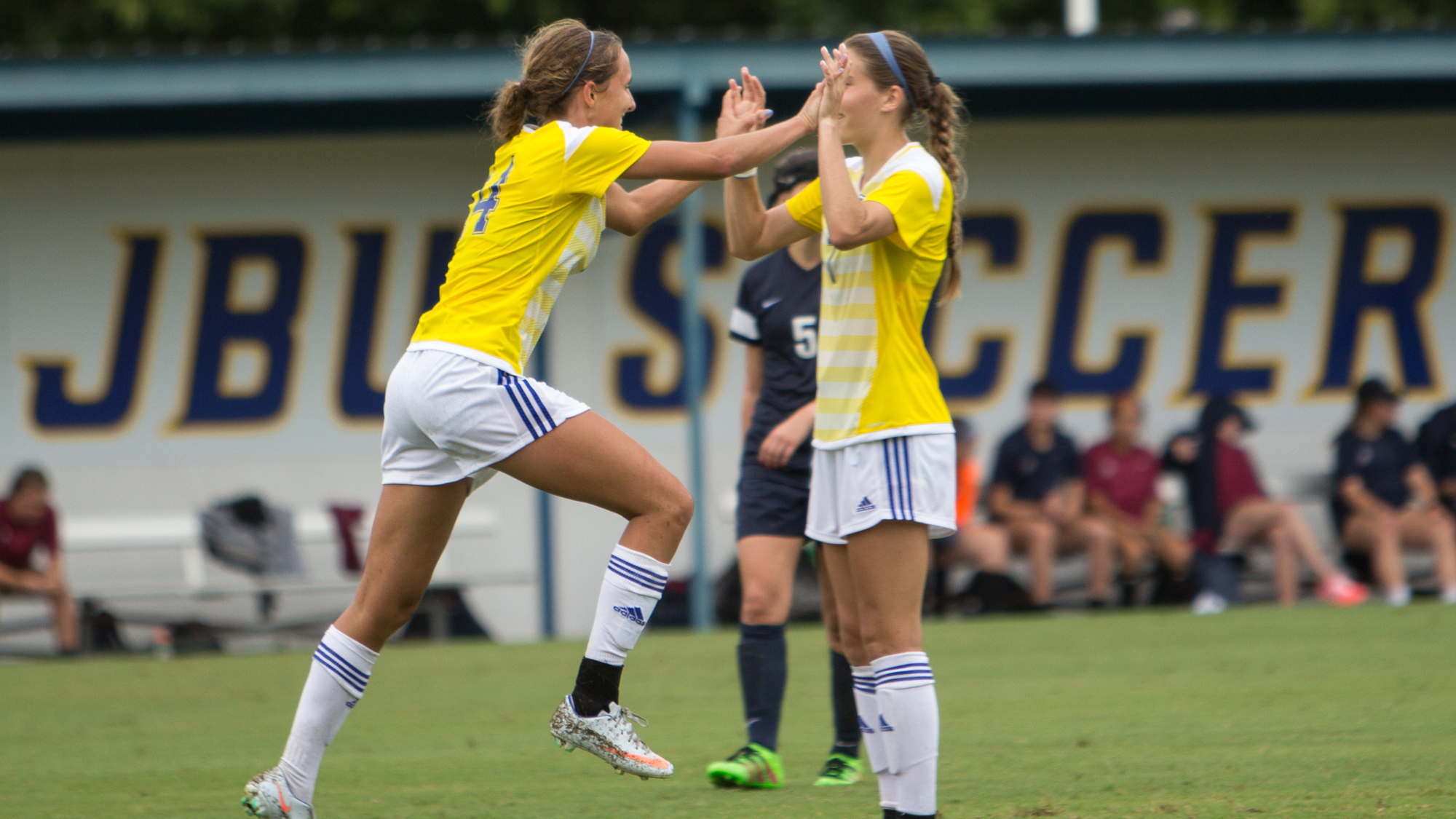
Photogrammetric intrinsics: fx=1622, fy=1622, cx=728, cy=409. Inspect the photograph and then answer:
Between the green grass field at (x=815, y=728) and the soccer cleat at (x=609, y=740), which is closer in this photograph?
the soccer cleat at (x=609, y=740)

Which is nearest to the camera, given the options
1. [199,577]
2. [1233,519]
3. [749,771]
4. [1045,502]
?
[749,771]

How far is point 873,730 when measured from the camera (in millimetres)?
3895

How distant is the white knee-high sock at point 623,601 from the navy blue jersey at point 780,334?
51.3 inches

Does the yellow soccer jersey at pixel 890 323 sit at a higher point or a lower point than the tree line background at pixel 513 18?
lower

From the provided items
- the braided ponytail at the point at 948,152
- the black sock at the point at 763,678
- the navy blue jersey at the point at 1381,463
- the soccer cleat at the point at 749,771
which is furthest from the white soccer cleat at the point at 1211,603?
the braided ponytail at the point at 948,152

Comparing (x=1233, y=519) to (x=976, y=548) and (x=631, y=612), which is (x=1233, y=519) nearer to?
(x=976, y=548)

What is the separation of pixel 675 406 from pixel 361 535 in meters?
2.47

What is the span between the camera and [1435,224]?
12406 mm

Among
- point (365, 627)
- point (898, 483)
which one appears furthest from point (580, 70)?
point (365, 627)

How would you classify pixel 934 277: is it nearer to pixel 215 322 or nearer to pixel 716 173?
pixel 716 173

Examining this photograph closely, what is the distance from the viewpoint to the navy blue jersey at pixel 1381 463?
36.2 ft

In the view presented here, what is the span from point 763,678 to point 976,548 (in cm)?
599

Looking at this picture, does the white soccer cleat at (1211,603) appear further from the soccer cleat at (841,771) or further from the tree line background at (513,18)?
the tree line background at (513,18)

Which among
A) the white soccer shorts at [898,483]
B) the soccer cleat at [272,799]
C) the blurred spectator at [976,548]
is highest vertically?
the white soccer shorts at [898,483]
